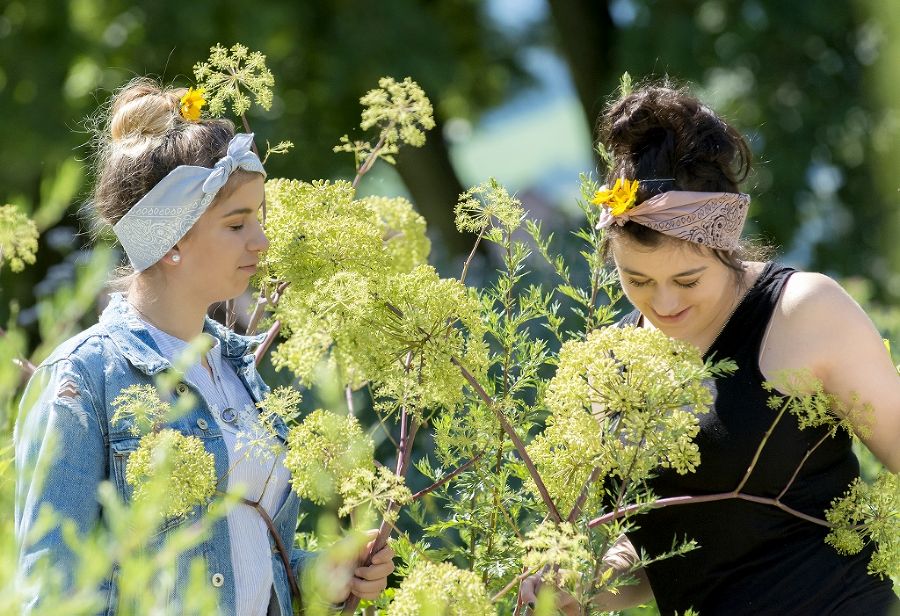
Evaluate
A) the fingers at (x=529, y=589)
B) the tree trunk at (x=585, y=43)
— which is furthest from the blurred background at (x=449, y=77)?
the fingers at (x=529, y=589)

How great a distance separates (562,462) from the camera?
1.64 m

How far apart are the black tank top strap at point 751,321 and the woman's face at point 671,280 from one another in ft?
0.17

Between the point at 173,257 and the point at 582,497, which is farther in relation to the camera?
the point at 173,257

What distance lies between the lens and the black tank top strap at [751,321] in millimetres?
2094

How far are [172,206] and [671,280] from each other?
37.0 inches

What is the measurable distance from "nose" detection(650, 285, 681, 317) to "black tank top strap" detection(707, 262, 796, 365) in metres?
0.13

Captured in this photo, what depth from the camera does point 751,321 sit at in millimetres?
2119

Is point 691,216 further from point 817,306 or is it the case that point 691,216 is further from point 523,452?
point 523,452

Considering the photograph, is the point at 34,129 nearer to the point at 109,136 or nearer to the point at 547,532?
the point at 109,136

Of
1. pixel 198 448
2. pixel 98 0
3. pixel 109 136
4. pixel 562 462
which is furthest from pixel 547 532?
pixel 98 0

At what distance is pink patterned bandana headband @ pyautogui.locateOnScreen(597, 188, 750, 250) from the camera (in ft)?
6.69

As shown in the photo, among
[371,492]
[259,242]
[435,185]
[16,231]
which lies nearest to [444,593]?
[371,492]

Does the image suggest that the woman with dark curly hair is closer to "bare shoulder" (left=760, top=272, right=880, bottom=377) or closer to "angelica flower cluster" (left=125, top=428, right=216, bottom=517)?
"bare shoulder" (left=760, top=272, right=880, bottom=377)

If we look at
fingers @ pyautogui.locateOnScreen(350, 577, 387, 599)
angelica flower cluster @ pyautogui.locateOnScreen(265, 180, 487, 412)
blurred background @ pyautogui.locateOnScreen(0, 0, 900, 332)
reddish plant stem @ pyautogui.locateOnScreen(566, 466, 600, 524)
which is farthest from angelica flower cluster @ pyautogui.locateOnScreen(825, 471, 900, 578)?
blurred background @ pyautogui.locateOnScreen(0, 0, 900, 332)
